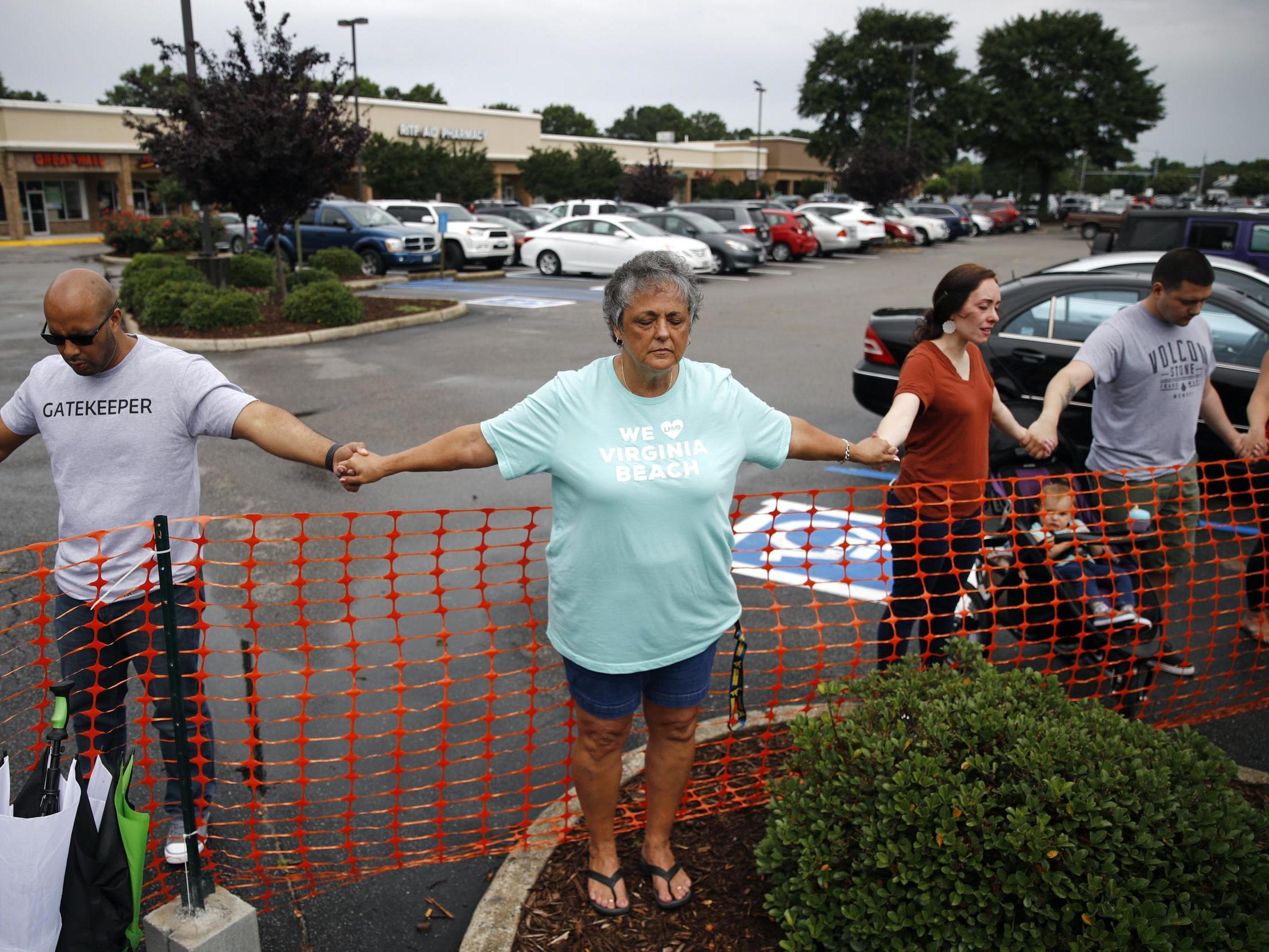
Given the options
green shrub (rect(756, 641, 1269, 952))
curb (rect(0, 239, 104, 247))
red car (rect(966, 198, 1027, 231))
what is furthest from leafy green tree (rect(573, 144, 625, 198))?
green shrub (rect(756, 641, 1269, 952))

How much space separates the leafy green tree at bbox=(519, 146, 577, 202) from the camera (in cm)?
4688

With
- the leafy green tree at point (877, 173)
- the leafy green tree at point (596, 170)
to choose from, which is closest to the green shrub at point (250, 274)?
the leafy green tree at point (877, 173)

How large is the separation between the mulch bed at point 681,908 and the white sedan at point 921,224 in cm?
3538

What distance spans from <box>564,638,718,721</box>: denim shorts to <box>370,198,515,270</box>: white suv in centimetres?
2215

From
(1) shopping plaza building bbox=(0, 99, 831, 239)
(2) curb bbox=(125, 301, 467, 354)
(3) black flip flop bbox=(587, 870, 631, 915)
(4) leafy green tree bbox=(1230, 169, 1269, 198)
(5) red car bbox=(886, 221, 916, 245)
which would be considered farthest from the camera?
(4) leafy green tree bbox=(1230, 169, 1269, 198)

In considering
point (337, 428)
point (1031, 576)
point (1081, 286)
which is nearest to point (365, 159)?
point (337, 428)

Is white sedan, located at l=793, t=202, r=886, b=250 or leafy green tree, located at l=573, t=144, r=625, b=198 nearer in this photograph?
white sedan, located at l=793, t=202, r=886, b=250

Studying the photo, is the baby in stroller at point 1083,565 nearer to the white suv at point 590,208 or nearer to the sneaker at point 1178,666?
the sneaker at point 1178,666

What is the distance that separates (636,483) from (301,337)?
479 inches

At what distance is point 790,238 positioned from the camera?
2803 centimetres

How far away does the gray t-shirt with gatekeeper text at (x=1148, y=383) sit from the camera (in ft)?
13.9

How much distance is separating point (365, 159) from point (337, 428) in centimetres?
3314

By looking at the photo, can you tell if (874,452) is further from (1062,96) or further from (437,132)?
(1062,96)

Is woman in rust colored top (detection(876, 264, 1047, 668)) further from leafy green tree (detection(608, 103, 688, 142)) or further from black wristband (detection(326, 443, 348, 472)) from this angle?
leafy green tree (detection(608, 103, 688, 142))
